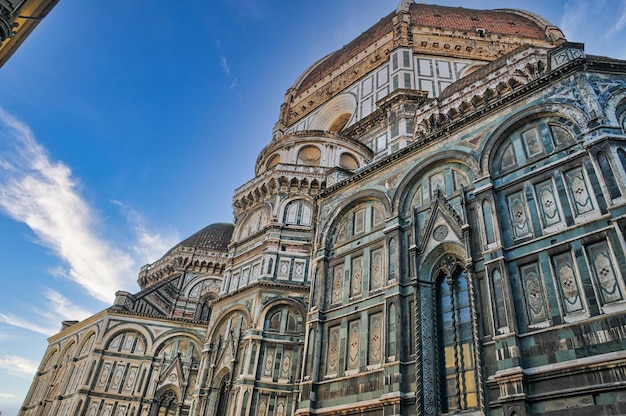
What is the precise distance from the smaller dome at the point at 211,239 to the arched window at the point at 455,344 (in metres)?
29.4

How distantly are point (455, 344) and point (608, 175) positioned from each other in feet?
18.6

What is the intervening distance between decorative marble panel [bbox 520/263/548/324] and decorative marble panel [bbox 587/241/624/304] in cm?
124

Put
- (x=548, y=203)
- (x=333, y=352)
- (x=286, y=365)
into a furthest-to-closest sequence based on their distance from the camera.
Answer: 1. (x=286, y=365)
2. (x=333, y=352)
3. (x=548, y=203)

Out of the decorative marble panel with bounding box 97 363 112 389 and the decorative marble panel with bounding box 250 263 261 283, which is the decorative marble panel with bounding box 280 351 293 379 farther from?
the decorative marble panel with bounding box 97 363 112 389

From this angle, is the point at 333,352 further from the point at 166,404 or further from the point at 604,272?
the point at 166,404

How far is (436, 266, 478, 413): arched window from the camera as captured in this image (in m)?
12.0

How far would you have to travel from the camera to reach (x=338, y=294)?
16547 millimetres

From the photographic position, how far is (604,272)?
10.4m

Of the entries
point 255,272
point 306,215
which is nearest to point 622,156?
point 306,215

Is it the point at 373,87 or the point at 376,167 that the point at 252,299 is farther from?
the point at 373,87

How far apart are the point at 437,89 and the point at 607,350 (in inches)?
1012

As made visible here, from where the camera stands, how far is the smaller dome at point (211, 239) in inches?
1621

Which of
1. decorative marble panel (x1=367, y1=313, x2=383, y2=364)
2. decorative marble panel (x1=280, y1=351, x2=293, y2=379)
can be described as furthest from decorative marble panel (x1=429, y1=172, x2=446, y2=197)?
decorative marble panel (x1=280, y1=351, x2=293, y2=379)

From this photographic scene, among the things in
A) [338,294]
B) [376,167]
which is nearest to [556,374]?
[338,294]
